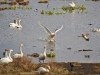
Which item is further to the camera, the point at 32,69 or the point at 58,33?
the point at 58,33

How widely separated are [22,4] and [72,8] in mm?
7450

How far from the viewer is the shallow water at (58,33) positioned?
25.0 m

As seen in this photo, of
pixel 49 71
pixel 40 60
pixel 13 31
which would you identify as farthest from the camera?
pixel 13 31

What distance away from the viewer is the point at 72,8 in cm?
4841

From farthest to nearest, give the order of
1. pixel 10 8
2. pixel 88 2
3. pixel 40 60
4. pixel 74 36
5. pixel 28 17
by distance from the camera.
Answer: pixel 88 2 → pixel 10 8 → pixel 28 17 → pixel 74 36 → pixel 40 60

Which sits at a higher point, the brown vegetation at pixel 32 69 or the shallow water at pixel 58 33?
the brown vegetation at pixel 32 69

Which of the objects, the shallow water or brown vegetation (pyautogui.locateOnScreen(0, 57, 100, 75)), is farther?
the shallow water

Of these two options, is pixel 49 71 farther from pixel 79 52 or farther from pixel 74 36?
pixel 74 36

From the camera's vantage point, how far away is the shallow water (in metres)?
25.0

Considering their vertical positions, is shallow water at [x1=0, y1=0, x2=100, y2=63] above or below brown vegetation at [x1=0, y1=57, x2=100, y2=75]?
below

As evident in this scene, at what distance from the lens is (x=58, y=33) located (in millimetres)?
32938

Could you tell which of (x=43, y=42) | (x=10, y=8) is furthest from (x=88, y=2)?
(x=43, y=42)

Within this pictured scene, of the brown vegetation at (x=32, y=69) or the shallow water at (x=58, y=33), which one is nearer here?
the brown vegetation at (x=32, y=69)

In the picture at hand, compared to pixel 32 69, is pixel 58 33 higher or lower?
lower
